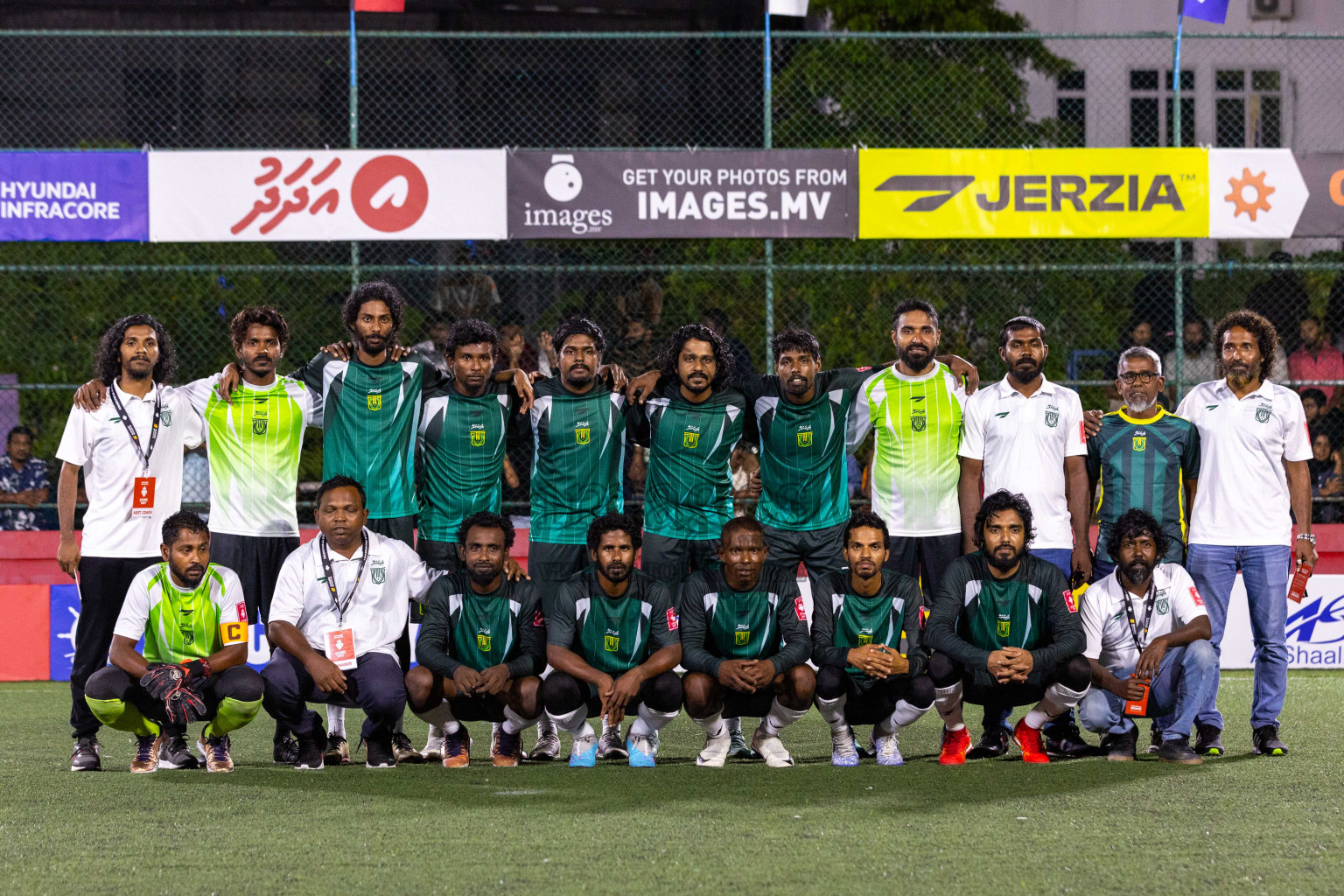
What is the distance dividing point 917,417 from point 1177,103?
15.5 feet

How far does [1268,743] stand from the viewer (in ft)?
22.5

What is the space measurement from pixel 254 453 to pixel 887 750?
3.28 metres

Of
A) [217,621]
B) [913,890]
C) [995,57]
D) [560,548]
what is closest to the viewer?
[913,890]

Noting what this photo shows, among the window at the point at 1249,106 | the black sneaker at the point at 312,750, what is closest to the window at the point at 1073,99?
the window at the point at 1249,106

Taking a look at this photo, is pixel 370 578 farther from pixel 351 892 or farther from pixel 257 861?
pixel 351 892

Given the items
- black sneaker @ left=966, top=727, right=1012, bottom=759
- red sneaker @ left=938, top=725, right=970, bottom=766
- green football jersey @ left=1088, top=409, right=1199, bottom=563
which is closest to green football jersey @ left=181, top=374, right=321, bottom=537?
red sneaker @ left=938, top=725, right=970, bottom=766

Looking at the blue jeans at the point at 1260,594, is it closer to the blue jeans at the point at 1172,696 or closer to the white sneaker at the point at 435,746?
the blue jeans at the point at 1172,696

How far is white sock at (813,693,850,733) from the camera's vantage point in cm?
666

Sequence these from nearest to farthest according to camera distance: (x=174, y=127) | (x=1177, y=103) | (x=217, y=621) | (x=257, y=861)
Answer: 1. (x=257, y=861)
2. (x=217, y=621)
3. (x=1177, y=103)
4. (x=174, y=127)

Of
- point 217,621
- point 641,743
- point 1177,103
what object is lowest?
point 641,743

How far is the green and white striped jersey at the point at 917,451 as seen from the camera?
23.6ft

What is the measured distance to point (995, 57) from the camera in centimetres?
1478

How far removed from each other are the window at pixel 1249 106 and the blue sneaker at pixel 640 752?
540 inches

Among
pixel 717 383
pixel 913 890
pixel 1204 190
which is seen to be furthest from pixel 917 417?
pixel 1204 190
